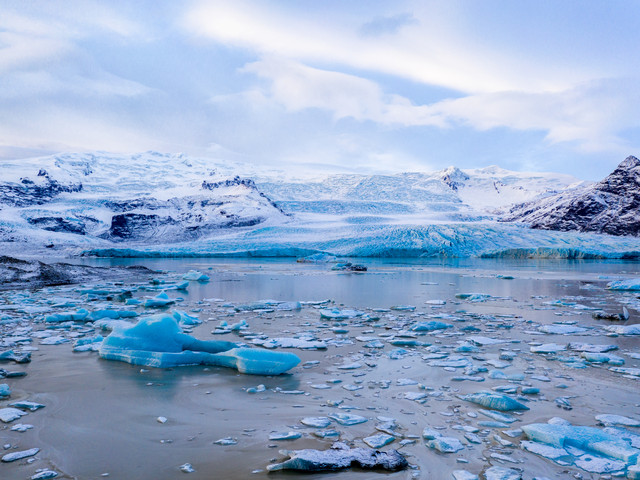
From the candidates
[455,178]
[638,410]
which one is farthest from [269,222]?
[638,410]

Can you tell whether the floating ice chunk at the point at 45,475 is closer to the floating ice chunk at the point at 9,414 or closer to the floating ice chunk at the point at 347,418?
the floating ice chunk at the point at 9,414

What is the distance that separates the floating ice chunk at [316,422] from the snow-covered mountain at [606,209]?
170 ft

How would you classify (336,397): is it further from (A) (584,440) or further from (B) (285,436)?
(A) (584,440)

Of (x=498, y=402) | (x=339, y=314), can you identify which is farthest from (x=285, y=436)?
(x=339, y=314)

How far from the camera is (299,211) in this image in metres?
55.7

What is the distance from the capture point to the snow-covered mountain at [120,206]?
54625 mm

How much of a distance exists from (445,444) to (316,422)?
0.82m

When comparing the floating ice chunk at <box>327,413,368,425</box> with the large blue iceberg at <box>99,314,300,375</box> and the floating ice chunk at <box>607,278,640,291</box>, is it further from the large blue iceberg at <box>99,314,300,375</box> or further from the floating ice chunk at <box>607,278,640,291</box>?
the floating ice chunk at <box>607,278,640,291</box>

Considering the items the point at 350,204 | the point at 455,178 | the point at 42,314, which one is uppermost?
the point at 455,178

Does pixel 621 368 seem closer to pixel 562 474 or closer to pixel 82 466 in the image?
pixel 562 474

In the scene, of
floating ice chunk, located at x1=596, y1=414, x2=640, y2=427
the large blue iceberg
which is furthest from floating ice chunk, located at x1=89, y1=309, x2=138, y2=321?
floating ice chunk, located at x1=596, y1=414, x2=640, y2=427

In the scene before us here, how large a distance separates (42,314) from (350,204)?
46561 millimetres

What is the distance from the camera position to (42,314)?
23.7 feet

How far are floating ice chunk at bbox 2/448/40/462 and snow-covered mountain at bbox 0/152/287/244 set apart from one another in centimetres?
5013
